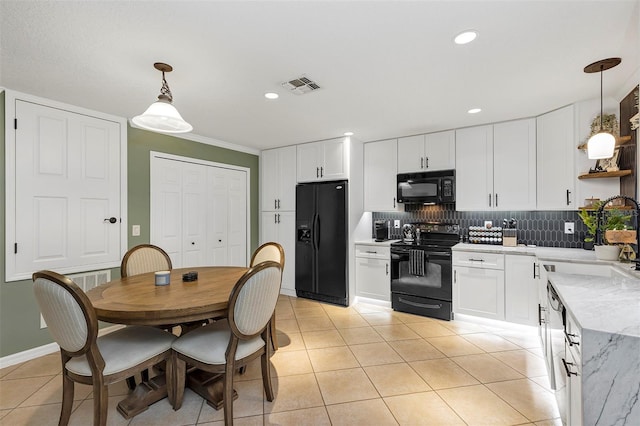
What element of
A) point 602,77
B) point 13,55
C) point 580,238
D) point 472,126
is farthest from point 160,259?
point 580,238

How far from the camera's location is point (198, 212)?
13.5ft

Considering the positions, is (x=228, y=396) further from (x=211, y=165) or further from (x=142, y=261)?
(x=211, y=165)

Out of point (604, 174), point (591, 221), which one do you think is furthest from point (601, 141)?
point (591, 221)

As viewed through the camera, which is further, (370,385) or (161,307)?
(370,385)

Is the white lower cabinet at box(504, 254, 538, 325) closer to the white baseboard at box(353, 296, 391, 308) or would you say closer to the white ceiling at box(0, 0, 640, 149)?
the white baseboard at box(353, 296, 391, 308)

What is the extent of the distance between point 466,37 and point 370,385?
2465 mm

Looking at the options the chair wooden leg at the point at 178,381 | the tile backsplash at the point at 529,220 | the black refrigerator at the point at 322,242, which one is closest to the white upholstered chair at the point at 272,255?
the chair wooden leg at the point at 178,381

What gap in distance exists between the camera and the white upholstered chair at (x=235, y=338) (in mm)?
1750

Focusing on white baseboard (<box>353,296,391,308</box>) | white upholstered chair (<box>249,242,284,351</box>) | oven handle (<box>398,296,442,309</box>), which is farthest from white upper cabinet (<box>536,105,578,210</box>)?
white upholstered chair (<box>249,242,284,351</box>)

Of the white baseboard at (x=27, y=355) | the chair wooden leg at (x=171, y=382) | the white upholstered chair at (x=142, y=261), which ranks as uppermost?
the white upholstered chair at (x=142, y=261)

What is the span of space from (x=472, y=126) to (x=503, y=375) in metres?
2.71

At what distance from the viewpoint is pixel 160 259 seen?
297cm

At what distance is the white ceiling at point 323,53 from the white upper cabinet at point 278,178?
1532mm

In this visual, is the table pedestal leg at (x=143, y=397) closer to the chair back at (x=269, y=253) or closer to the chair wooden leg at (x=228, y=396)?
the chair wooden leg at (x=228, y=396)
